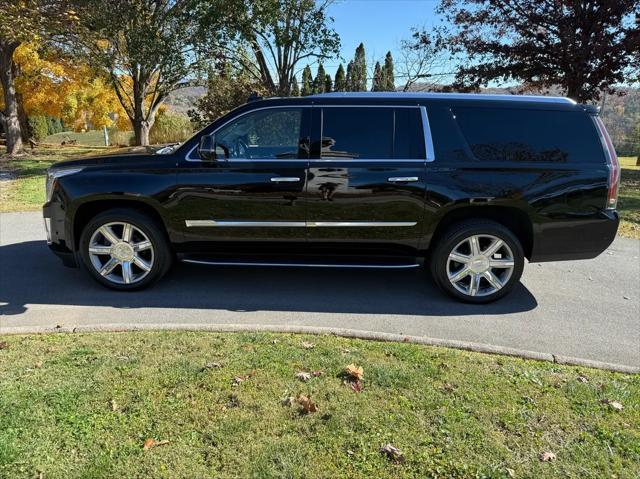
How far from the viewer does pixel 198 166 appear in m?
4.78

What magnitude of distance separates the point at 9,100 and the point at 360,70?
1437cm

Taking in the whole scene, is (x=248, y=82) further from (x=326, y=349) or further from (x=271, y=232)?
(x=326, y=349)

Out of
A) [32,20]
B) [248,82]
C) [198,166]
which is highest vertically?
[32,20]

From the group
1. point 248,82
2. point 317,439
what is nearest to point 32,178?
point 248,82

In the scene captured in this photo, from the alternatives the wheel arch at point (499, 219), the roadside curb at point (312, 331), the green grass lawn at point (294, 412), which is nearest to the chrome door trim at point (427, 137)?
the wheel arch at point (499, 219)

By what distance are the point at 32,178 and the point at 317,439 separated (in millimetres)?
13266

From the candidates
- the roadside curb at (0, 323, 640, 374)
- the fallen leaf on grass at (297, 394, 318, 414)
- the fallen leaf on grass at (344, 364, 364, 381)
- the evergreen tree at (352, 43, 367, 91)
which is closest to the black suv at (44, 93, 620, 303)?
the roadside curb at (0, 323, 640, 374)

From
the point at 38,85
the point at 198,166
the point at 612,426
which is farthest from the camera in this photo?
the point at 38,85

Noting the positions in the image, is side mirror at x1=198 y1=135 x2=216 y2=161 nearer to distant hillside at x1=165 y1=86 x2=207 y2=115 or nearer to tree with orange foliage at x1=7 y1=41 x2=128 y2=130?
tree with orange foliage at x1=7 y1=41 x2=128 y2=130

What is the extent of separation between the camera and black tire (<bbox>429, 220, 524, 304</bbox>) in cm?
471

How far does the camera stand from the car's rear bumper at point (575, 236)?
4676 millimetres

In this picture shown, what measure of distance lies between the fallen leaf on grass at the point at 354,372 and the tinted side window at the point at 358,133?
211cm

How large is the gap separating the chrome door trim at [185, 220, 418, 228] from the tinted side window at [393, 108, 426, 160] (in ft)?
2.10

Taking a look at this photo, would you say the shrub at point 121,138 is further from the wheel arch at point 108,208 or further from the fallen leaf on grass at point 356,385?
the fallen leaf on grass at point 356,385
